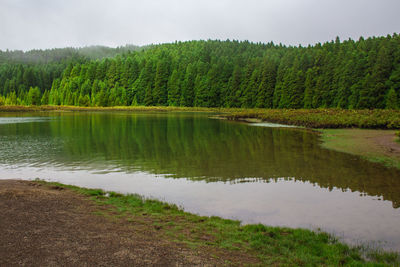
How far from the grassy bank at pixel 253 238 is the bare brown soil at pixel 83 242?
1.00 ft

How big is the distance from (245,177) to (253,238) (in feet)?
22.0

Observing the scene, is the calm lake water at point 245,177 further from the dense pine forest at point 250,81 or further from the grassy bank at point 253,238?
the dense pine forest at point 250,81

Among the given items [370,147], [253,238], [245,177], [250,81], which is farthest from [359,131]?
[250,81]

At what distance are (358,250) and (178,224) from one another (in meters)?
3.91

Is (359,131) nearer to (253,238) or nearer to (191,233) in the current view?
(253,238)

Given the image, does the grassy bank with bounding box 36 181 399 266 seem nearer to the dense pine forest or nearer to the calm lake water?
the calm lake water

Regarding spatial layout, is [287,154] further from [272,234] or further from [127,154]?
[272,234]

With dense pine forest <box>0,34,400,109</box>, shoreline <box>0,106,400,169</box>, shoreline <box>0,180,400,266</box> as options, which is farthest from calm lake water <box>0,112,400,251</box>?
dense pine forest <box>0,34,400,109</box>

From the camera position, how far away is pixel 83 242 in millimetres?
6168

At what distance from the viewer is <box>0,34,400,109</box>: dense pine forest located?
60.8m

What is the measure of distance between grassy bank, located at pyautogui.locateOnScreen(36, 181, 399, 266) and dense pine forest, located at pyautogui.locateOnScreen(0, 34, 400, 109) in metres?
56.2

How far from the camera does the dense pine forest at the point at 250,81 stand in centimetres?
6080

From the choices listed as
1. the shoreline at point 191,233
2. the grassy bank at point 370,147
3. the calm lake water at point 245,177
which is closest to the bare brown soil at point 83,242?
the shoreline at point 191,233

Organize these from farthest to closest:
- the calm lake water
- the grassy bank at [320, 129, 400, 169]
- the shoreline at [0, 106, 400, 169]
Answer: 1. the shoreline at [0, 106, 400, 169]
2. the grassy bank at [320, 129, 400, 169]
3. the calm lake water
